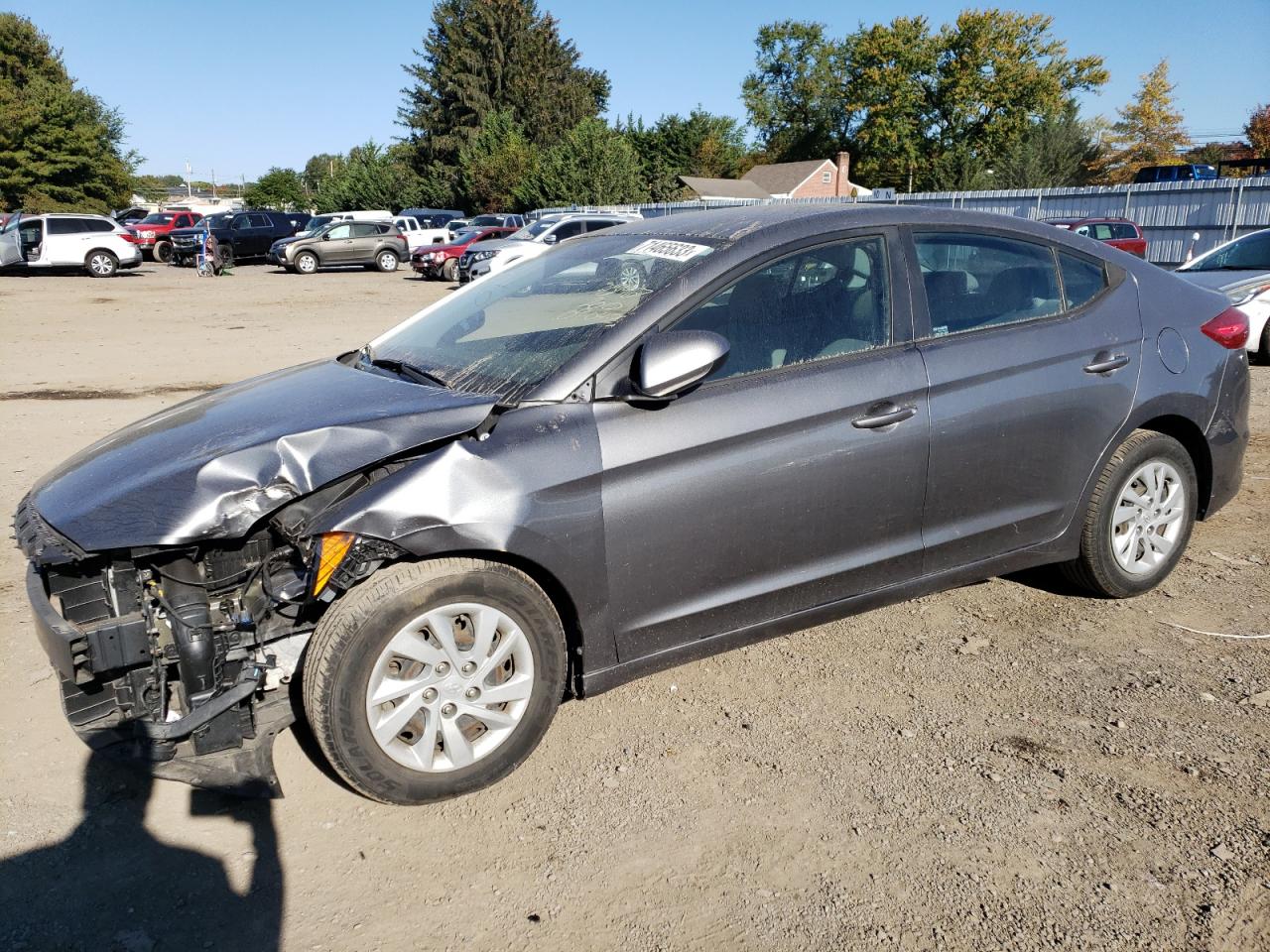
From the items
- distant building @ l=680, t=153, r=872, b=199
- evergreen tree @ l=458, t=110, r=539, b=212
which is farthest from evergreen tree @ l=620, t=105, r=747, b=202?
evergreen tree @ l=458, t=110, r=539, b=212

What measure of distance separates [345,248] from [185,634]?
32.3 metres

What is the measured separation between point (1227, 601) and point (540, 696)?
128 inches

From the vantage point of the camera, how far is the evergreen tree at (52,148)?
165 ft

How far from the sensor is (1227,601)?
14.4 feet

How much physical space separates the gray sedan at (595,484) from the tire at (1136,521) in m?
0.02

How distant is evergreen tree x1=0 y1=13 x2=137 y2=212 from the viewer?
50188mm

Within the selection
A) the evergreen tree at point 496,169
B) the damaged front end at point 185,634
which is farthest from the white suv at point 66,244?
the damaged front end at point 185,634

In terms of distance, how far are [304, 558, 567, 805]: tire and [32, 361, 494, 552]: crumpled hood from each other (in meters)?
0.39

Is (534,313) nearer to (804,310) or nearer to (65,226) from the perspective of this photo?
(804,310)

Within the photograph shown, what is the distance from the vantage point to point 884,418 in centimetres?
348

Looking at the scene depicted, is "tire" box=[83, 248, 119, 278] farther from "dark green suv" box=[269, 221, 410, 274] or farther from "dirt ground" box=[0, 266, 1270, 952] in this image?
"dirt ground" box=[0, 266, 1270, 952]

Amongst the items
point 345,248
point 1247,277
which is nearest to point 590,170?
point 345,248

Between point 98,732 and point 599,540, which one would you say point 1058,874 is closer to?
point 599,540

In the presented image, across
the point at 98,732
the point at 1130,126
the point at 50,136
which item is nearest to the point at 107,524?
the point at 98,732
